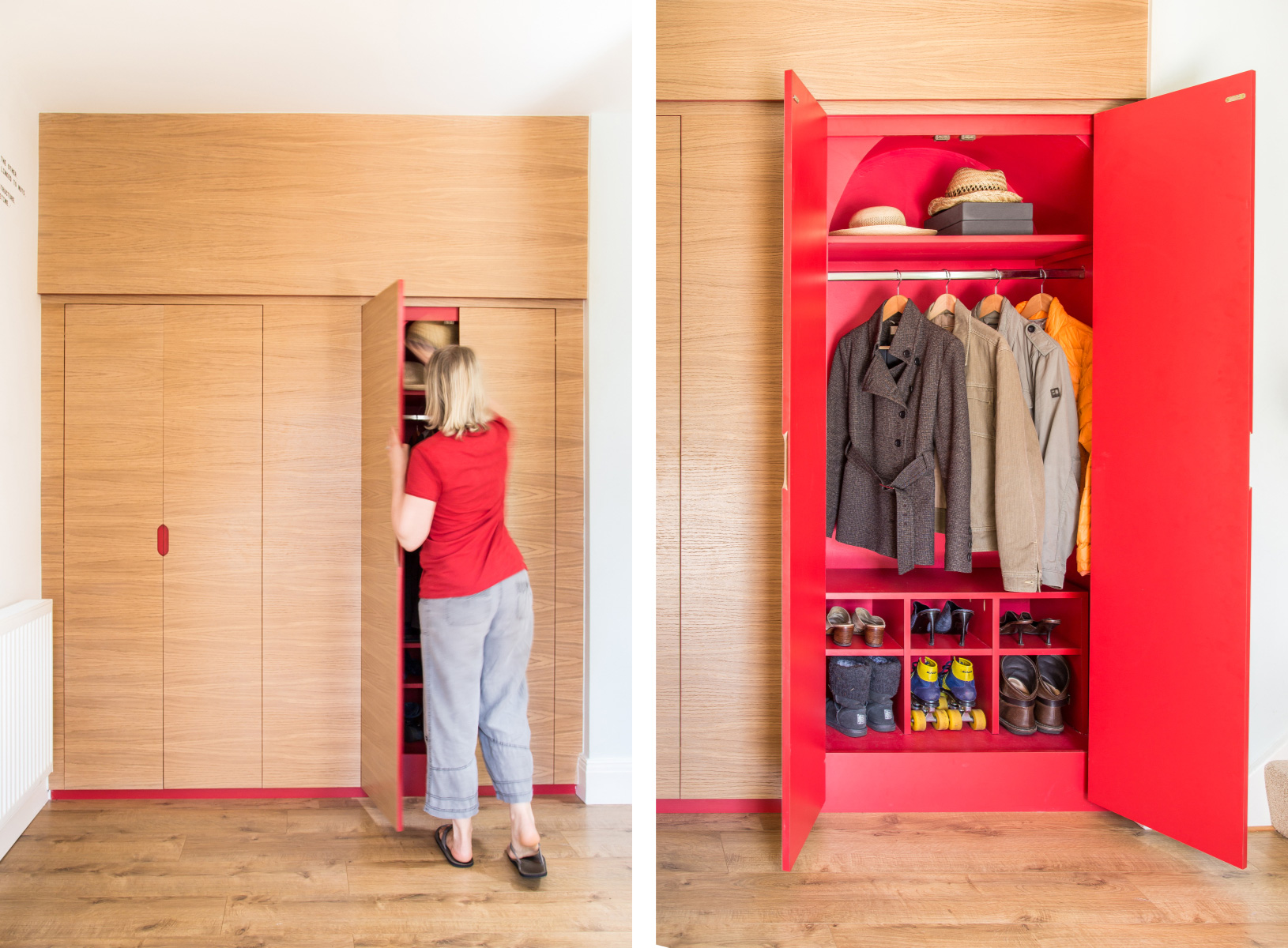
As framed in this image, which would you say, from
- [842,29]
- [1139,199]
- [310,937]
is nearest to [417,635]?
[310,937]

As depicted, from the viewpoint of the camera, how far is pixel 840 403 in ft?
7.84

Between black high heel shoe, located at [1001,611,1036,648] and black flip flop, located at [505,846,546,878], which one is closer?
black flip flop, located at [505,846,546,878]

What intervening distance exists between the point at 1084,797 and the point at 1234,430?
46.3 inches

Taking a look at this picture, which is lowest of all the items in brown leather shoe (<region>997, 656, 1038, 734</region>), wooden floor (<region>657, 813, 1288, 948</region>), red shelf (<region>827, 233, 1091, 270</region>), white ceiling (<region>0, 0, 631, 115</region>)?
wooden floor (<region>657, 813, 1288, 948</region>)

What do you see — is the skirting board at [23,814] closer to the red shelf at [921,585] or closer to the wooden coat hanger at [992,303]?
the red shelf at [921,585]

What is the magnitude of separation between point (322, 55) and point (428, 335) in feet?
2.65

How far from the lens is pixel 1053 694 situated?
2338 mm

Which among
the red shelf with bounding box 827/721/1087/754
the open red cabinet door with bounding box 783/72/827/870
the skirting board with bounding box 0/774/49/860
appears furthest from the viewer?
the red shelf with bounding box 827/721/1087/754

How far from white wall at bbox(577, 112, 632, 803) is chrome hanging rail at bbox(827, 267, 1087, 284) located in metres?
0.72

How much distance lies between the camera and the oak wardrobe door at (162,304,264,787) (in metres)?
2.32

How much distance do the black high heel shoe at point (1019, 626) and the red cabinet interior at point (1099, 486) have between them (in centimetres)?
4

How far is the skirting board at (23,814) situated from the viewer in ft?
6.79

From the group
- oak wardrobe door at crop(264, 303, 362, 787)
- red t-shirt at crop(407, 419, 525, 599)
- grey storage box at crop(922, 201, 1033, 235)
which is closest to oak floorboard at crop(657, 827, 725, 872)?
red t-shirt at crop(407, 419, 525, 599)

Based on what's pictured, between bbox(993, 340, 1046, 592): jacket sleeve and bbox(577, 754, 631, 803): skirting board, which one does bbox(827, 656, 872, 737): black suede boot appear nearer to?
bbox(993, 340, 1046, 592): jacket sleeve
